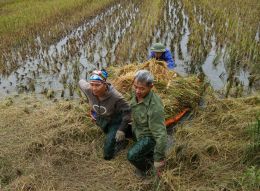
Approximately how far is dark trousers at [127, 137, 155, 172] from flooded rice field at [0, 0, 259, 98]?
251 centimetres

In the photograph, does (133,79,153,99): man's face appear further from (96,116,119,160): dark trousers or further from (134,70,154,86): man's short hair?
(96,116,119,160): dark trousers

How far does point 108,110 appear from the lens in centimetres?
372

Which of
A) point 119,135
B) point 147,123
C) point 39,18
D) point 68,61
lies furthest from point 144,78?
point 39,18

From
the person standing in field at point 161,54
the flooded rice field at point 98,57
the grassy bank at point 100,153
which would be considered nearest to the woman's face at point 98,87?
the grassy bank at point 100,153

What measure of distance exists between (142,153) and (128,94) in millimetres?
1413

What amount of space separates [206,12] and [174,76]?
18.5 feet

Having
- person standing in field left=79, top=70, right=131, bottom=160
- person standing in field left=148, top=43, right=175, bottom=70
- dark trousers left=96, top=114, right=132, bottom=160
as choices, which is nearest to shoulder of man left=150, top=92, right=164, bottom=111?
person standing in field left=79, top=70, right=131, bottom=160

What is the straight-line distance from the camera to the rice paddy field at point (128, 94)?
344cm

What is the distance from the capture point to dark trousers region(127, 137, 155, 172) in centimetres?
323

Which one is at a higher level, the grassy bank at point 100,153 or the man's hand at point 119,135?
the man's hand at point 119,135

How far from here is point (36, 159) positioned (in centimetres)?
386

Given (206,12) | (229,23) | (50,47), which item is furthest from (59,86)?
(206,12)

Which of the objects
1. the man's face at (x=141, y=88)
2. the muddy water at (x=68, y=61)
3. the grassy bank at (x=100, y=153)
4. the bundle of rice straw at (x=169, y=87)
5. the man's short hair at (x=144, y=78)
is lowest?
the muddy water at (x=68, y=61)

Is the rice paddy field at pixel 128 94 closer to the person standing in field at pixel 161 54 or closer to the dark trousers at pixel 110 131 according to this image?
the dark trousers at pixel 110 131
